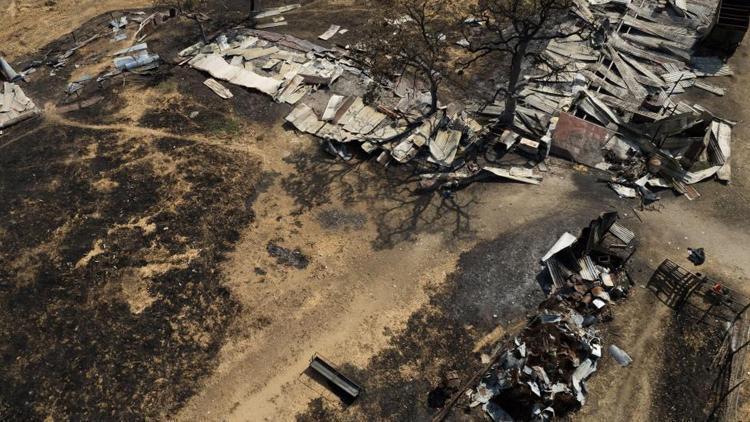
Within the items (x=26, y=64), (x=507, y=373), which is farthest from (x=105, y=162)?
(x=507, y=373)

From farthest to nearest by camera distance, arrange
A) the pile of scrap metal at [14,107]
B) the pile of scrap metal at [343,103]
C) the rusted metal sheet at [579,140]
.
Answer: the pile of scrap metal at [14,107]
the pile of scrap metal at [343,103]
the rusted metal sheet at [579,140]

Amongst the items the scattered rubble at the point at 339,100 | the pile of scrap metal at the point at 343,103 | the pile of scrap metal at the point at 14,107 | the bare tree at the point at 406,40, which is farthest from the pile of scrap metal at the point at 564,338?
the pile of scrap metal at the point at 14,107

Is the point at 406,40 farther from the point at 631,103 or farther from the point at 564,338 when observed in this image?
the point at 564,338

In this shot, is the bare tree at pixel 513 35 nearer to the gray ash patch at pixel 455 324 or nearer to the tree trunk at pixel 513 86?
the tree trunk at pixel 513 86

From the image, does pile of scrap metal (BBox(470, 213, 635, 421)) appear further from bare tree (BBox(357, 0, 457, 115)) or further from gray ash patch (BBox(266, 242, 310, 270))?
bare tree (BBox(357, 0, 457, 115))

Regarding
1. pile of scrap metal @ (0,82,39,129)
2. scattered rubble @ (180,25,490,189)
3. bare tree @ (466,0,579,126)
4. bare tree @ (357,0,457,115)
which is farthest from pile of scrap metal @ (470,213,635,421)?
pile of scrap metal @ (0,82,39,129)
